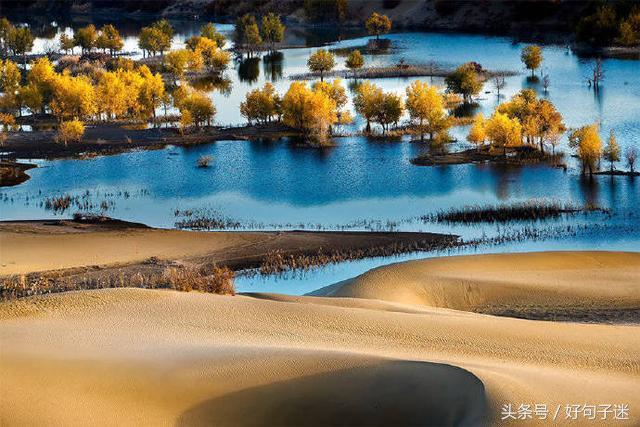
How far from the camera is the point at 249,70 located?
9988 centimetres

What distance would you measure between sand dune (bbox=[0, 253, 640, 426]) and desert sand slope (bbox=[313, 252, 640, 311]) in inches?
152

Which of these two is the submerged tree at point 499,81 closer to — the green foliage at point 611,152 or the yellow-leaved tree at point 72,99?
the green foliage at point 611,152

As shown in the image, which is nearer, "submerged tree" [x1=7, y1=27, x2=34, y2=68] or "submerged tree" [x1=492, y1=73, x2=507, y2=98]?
"submerged tree" [x1=492, y1=73, x2=507, y2=98]

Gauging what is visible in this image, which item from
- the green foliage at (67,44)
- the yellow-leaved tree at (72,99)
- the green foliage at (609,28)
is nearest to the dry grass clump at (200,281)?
the yellow-leaved tree at (72,99)

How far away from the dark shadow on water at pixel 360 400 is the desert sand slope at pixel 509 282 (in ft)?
36.2

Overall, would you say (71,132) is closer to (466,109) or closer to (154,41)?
(466,109)

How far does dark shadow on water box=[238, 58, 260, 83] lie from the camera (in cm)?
9387

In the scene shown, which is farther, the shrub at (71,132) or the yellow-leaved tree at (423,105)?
the yellow-leaved tree at (423,105)

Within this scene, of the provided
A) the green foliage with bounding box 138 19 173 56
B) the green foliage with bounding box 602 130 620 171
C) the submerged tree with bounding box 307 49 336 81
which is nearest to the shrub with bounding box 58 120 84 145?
the submerged tree with bounding box 307 49 336 81

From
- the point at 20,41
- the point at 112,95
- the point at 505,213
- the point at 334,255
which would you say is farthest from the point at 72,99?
the point at 334,255

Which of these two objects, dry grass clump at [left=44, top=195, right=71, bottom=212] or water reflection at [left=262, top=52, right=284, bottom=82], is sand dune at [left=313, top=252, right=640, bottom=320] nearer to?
dry grass clump at [left=44, top=195, right=71, bottom=212]

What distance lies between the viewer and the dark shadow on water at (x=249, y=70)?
9387cm

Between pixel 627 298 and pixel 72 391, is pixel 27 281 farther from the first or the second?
pixel 627 298

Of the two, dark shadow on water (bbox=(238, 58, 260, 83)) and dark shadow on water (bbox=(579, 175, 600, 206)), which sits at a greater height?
dark shadow on water (bbox=(238, 58, 260, 83))
